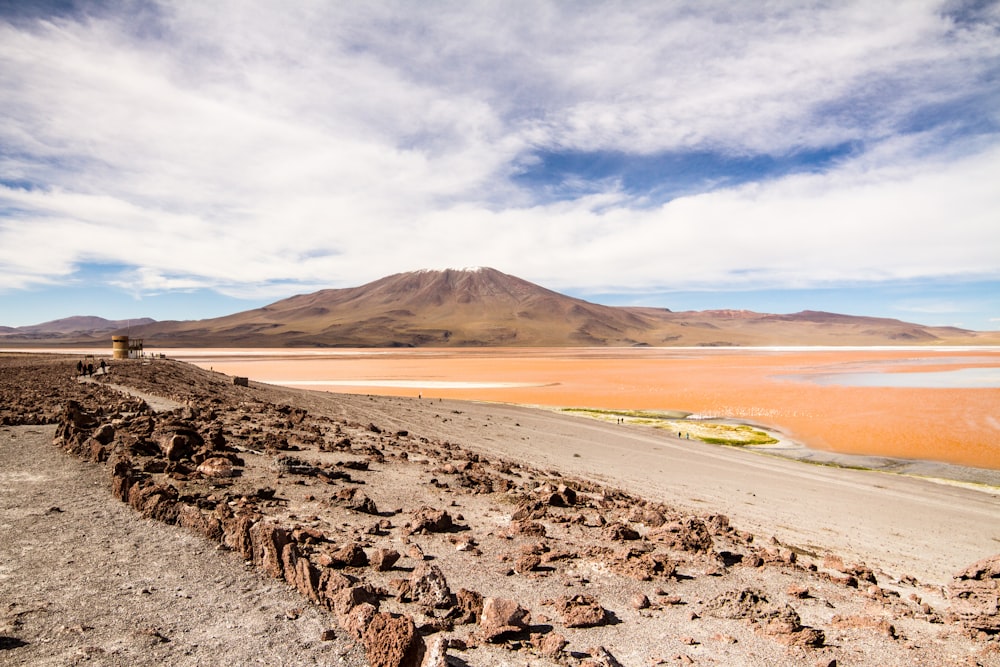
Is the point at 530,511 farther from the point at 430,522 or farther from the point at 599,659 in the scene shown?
the point at 599,659

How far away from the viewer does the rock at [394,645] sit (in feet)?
13.1

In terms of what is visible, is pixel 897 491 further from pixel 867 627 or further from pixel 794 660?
pixel 794 660

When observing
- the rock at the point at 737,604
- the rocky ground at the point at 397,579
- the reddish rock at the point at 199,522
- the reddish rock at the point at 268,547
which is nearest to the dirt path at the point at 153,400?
the rocky ground at the point at 397,579

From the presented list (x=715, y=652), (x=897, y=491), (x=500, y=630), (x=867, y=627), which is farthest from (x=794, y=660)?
(x=897, y=491)

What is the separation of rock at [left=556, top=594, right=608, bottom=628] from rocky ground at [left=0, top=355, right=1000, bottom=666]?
0.02 metres

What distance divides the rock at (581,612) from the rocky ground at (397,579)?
0.7 inches

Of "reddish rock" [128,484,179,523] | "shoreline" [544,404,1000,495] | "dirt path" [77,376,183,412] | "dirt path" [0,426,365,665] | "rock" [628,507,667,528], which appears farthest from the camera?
"dirt path" [77,376,183,412]

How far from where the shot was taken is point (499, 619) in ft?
15.5

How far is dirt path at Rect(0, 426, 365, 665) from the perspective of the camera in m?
4.13

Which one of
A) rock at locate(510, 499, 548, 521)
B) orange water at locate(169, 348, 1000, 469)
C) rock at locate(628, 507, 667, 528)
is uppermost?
rock at locate(510, 499, 548, 521)

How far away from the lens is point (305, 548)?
6.13 m

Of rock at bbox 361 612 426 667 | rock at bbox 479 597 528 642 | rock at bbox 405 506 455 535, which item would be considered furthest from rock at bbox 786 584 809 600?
rock at bbox 361 612 426 667

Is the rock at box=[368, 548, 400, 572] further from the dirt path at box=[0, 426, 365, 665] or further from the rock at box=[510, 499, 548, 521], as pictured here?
the rock at box=[510, 499, 548, 521]

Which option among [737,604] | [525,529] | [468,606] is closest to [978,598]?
[737,604]
